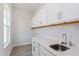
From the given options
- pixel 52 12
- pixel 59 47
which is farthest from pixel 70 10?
pixel 59 47

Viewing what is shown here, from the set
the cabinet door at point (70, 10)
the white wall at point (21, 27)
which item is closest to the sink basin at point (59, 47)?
the cabinet door at point (70, 10)

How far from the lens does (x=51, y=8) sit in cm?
272

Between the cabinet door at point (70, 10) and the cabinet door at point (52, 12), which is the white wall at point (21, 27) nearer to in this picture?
the cabinet door at point (52, 12)

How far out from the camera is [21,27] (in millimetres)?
6016

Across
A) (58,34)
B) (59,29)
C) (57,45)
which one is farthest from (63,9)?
(57,45)

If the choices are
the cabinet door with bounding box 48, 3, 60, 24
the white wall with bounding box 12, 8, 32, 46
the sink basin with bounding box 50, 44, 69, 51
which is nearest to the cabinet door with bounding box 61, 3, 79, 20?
the cabinet door with bounding box 48, 3, 60, 24

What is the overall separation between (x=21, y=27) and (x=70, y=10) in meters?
4.61

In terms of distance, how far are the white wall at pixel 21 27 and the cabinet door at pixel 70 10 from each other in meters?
4.30

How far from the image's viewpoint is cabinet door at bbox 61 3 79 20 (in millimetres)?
1735

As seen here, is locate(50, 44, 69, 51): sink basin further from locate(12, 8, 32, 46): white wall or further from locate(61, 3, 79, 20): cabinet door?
locate(12, 8, 32, 46): white wall

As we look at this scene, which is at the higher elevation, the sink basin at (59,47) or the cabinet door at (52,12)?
the cabinet door at (52,12)

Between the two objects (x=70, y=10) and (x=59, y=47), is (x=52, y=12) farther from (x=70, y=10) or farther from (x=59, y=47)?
(x=59, y=47)

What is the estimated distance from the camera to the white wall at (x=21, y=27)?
5.75 metres

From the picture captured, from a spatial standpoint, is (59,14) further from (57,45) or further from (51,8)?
(57,45)
